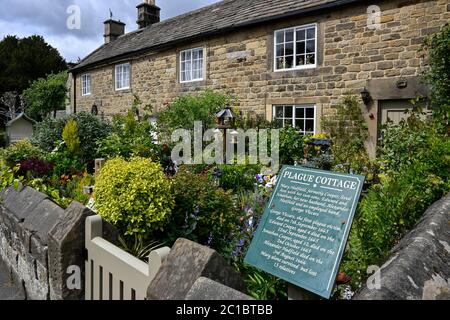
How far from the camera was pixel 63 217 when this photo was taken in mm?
3336

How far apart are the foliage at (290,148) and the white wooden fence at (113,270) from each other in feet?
20.5

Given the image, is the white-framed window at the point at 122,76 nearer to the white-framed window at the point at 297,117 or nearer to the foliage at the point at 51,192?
the white-framed window at the point at 297,117

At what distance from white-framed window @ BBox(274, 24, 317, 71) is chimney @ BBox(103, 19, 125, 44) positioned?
48.0 feet

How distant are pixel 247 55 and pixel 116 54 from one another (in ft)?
27.2

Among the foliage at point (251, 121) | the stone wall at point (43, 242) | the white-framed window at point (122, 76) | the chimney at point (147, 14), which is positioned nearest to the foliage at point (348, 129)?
the foliage at point (251, 121)

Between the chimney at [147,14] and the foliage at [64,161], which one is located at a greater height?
the chimney at [147,14]

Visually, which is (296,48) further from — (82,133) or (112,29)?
(112,29)

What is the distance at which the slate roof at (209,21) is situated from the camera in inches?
416

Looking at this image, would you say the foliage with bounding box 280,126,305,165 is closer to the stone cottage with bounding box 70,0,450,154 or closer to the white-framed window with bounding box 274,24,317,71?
the stone cottage with bounding box 70,0,450,154

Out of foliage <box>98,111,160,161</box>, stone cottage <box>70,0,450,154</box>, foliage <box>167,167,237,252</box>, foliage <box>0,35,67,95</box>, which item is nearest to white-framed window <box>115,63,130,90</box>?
stone cottage <box>70,0,450,154</box>

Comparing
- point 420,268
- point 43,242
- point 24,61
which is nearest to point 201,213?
point 43,242

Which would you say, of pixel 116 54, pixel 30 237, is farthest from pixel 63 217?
pixel 116 54

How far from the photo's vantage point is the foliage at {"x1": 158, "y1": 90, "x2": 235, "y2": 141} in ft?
35.6

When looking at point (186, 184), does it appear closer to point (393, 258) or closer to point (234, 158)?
point (393, 258)
